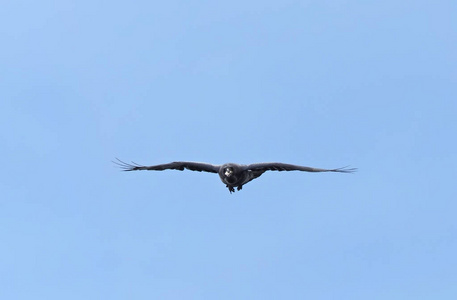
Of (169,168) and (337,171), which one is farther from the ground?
(169,168)

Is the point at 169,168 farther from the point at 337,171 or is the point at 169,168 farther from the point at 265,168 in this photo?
the point at 337,171

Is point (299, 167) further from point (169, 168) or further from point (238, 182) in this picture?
point (169, 168)

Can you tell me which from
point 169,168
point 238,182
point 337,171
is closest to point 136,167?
point 169,168

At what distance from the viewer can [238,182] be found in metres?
72.9

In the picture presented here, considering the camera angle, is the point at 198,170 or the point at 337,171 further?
the point at 198,170

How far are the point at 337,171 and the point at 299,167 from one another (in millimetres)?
4615

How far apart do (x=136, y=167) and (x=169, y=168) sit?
3108mm

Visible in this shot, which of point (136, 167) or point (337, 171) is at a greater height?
point (136, 167)

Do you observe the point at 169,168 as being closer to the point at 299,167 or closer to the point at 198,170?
the point at 198,170

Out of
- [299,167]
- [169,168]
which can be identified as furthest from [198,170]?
[299,167]

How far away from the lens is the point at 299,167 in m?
72.8

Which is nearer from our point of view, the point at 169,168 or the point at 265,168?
the point at 265,168

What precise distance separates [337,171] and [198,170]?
44.6ft

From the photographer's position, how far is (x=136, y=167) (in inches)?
3140
